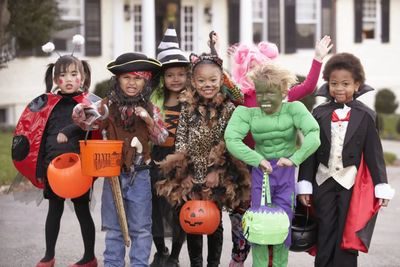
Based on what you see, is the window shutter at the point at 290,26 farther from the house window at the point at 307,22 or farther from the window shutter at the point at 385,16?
the window shutter at the point at 385,16

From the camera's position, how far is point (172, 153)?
5.29 m

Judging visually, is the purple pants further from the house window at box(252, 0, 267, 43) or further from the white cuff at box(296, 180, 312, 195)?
the house window at box(252, 0, 267, 43)

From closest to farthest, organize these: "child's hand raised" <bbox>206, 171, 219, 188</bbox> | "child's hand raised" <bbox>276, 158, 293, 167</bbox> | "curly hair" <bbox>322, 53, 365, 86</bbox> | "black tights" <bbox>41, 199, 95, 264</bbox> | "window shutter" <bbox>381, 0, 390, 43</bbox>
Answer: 1. "child's hand raised" <bbox>276, 158, 293, 167</bbox>
2. "curly hair" <bbox>322, 53, 365, 86</bbox>
3. "child's hand raised" <bbox>206, 171, 219, 188</bbox>
4. "black tights" <bbox>41, 199, 95, 264</bbox>
5. "window shutter" <bbox>381, 0, 390, 43</bbox>

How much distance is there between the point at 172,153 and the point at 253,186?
83 cm

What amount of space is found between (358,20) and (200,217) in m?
18.7

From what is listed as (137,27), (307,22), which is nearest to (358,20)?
(307,22)

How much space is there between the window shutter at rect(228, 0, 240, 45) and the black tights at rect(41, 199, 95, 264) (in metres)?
16.0

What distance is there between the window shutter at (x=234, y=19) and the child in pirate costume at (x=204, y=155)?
1613 centimetres

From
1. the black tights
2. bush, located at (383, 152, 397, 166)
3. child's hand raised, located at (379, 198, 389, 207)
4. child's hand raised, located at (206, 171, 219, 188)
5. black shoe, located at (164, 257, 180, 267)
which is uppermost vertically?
child's hand raised, located at (206, 171, 219, 188)

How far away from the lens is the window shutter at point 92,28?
19703 mm

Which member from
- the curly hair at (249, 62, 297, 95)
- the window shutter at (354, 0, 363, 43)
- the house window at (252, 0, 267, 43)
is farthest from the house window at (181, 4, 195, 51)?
the curly hair at (249, 62, 297, 95)

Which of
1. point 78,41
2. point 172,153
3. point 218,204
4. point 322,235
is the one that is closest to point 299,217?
point 322,235

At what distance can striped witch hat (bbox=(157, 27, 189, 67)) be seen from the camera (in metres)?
5.35

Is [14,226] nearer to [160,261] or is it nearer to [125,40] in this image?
[160,261]
